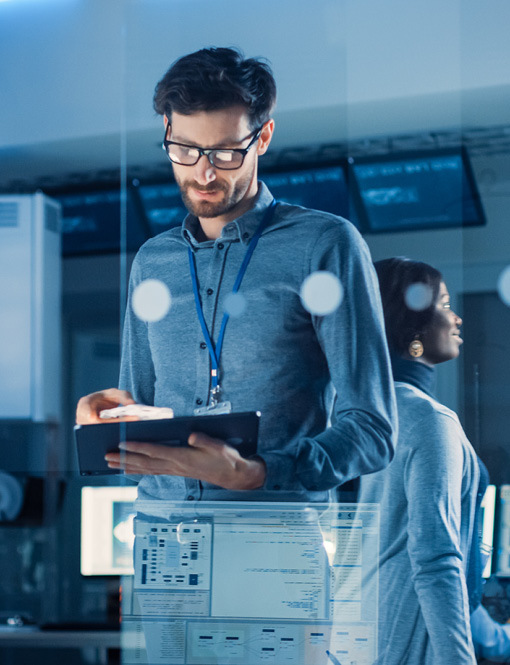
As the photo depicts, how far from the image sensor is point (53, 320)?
3965 millimetres

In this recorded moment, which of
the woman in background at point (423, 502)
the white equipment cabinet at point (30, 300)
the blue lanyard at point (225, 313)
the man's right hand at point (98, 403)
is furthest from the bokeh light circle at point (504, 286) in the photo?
the white equipment cabinet at point (30, 300)

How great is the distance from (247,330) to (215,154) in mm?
341

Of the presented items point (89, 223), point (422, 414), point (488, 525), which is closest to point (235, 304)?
point (422, 414)

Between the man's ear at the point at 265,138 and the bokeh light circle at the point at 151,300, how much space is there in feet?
1.08

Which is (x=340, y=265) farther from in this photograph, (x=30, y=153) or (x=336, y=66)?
(x=30, y=153)

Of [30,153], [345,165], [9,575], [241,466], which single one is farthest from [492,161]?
[9,575]

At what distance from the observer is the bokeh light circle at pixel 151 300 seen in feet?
5.39

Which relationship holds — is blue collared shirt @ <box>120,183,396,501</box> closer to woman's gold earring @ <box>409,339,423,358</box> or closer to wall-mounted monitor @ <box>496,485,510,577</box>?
woman's gold earring @ <box>409,339,423,358</box>

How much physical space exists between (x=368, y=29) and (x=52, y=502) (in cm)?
302

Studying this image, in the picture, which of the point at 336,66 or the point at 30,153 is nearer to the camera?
the point at 336,66

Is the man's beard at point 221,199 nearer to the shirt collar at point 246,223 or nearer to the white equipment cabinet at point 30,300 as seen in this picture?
the shirt collar at point 246,223

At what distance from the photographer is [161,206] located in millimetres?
1687

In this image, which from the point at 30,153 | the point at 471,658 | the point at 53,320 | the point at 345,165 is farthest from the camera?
the point at 53,320

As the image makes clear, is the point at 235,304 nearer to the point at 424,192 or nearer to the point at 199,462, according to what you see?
the point at 199,462
